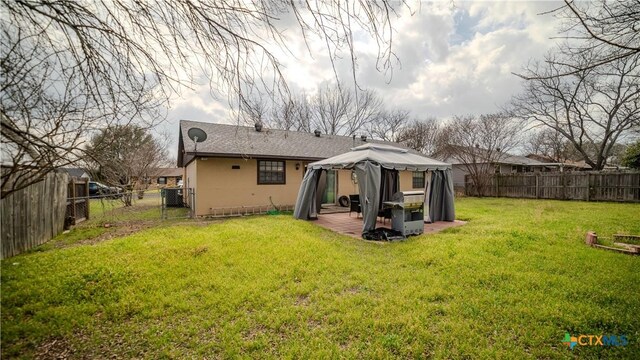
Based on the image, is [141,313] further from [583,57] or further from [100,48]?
[583,57]

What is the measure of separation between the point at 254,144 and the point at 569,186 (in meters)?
18.5

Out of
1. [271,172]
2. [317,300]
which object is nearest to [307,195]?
[271,172]

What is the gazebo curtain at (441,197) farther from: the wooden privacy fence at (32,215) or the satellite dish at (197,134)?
the wooden privacy fence at (32,215)

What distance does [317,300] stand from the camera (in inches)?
133

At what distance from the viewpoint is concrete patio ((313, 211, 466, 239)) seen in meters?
7.62

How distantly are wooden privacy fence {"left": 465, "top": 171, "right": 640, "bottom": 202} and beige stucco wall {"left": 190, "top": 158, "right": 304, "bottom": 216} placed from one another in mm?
16096

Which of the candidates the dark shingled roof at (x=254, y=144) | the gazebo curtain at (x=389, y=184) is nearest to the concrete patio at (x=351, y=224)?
the gazebo curtain at (x=389, y=184)

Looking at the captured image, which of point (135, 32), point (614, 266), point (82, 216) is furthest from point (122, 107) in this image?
point (82, 216)

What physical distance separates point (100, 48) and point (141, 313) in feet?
9.56

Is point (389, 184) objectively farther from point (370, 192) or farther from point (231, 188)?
point (231, 188)

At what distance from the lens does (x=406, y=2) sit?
1.92m

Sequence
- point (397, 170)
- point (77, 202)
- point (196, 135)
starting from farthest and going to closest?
point (196, 135), point (77, 202), point (397, 170)

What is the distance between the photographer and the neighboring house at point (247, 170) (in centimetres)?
1027

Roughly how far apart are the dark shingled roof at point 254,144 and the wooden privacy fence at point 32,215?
3.98 m
